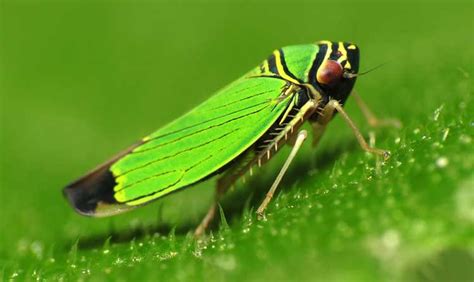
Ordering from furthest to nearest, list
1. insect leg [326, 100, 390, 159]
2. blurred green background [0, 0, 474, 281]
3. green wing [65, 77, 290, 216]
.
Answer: green wing [65, 77, 290, 216] → insect leg [326, 100, 390, 159] → blurred green background [0, 0, 474, 281]

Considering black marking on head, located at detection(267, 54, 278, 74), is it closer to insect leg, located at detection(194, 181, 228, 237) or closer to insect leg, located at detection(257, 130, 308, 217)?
insect leg, located at detection(257, 130, 308, 217)

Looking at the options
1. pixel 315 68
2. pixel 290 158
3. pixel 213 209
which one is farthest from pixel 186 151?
pixel 315 68

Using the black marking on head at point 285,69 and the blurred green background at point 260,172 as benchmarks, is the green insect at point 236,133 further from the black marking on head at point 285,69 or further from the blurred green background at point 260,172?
the blurred green background at point 260,172

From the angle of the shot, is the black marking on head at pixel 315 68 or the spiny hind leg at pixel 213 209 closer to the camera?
the black marking on head at pixel 315 68

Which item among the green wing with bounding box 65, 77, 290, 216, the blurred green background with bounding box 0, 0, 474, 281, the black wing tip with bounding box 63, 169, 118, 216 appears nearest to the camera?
the blurred green background with bounding box 0, 0, 474, 281

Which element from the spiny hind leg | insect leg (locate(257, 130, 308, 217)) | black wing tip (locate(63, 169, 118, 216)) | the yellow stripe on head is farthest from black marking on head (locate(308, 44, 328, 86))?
black wing tip (locate(63, 169, 118, 216))

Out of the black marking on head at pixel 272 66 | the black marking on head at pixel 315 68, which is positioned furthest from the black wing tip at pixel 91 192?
the black marking on head at pixel 315 68

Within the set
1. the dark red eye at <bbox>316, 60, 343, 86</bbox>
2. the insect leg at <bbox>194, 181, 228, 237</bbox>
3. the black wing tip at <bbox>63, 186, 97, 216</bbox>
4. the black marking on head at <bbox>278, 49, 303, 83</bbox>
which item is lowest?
the insect leg at <bbox>194, 181, 228, 237</bbox>

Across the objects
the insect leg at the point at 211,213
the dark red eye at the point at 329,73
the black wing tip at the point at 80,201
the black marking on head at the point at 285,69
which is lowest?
the insect leg at the point at 211,213

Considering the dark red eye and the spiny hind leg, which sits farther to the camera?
the spiny hind leg
